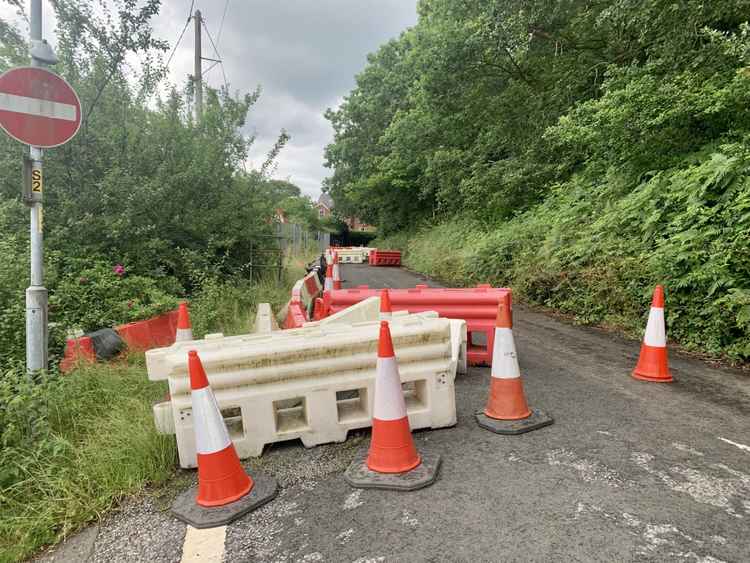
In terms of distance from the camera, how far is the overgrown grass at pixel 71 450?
2.35 meters

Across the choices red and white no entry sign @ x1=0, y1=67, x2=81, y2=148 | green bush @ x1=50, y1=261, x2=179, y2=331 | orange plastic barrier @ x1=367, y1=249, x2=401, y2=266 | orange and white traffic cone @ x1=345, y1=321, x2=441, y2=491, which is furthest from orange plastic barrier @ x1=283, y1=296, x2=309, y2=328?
orange plastic barrier @ x1=367, y1=249, x2=401, y2=266

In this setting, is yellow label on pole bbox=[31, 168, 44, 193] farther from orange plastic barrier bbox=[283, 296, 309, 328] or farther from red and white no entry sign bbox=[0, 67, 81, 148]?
orange plastic barrier bbox=[283, 296, 309, 328]

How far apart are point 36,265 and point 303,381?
2760 millimetres

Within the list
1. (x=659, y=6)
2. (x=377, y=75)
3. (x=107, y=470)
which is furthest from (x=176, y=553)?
(x=377, y=75)

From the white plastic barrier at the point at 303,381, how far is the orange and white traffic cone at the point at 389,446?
1.32ft

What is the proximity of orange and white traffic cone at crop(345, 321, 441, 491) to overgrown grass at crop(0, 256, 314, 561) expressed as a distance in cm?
131

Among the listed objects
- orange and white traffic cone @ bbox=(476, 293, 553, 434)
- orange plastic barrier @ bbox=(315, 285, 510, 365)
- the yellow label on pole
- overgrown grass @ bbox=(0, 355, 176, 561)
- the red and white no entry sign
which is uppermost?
the red and white no entry sign

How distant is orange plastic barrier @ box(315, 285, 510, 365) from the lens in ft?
16.0

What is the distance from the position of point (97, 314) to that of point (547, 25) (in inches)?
490

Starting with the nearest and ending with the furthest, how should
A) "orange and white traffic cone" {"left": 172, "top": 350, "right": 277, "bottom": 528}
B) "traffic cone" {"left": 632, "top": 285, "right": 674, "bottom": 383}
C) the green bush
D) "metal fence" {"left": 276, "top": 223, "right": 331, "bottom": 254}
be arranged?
1. "orange and white traffic cone" {"left": 172, "top": 350, "right": 277, "bottom": 528}
2. "traffic cone" {"left": 632, "top": 285, "right": 674, "bottom": 383}
3. the green bush
4. "metal fence" {"left": 276, "top": 223, "right": 331, "bottom": 254}

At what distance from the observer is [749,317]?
4.57 metres

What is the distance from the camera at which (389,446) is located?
259 cm

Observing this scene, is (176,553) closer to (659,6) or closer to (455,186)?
(659,6)

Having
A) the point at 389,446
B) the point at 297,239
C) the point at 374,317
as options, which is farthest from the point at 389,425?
the point at 297,239
